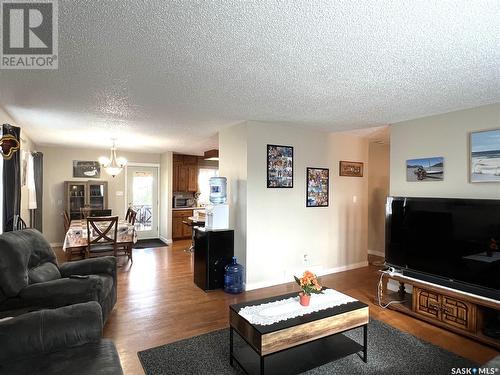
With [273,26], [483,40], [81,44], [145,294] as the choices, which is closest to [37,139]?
[145,294]

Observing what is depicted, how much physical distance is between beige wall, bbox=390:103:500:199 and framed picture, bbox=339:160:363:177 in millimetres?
1116

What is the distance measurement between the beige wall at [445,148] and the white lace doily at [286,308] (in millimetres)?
2089

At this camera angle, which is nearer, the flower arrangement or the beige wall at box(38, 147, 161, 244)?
the flower arrangement

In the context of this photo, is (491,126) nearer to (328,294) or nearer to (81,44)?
(328,294)

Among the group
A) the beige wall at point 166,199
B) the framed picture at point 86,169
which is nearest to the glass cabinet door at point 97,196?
the framed picture at point 86,169

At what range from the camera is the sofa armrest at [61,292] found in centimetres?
249

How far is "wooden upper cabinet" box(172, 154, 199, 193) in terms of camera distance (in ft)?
25.5

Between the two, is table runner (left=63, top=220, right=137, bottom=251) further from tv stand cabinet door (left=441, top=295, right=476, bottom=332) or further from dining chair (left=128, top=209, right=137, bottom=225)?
tv stand cabinet door (left=441, top=295, right=476, bottom=332)

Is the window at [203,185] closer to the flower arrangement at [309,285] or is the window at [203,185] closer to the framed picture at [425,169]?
the framed picture at [425,169]

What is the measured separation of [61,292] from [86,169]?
5459 mm

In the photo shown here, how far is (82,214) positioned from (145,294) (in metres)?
4.02

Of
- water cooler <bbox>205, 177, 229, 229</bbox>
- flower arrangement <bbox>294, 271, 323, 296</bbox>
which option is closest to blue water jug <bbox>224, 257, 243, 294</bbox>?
water cooler <bbox>205, 177, 229, 229</bbox>

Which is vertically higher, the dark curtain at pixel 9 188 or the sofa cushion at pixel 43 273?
the dark curtain at pixel 9 188

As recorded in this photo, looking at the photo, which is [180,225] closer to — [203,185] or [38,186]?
[203,185]
